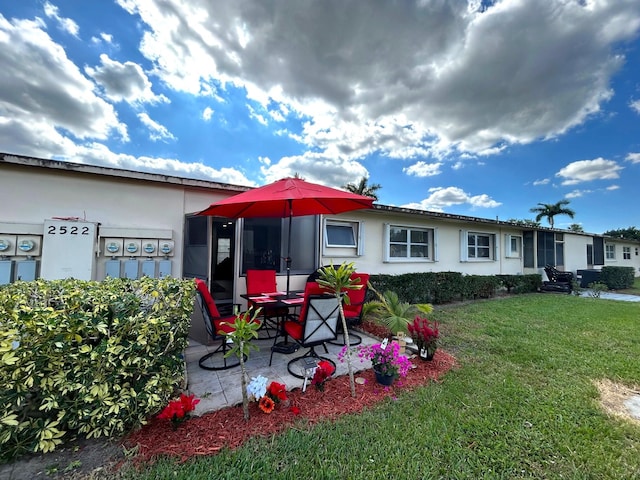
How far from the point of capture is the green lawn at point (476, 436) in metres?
1.90

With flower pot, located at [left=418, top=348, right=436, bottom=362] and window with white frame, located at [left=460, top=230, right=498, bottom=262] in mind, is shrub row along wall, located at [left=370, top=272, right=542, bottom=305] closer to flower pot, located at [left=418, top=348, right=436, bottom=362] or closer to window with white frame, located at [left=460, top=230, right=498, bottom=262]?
window with white frame, located at [left=460, top=230, right=498, bottom=262]

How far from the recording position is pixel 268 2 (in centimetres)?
612

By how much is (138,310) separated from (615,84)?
51.0ft

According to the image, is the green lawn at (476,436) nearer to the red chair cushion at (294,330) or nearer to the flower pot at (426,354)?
the flower pot at (426,354)

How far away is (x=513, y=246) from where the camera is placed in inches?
498

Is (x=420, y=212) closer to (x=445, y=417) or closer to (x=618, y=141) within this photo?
(x=445, y=417)

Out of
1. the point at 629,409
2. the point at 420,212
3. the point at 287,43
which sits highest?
the point at 287,43

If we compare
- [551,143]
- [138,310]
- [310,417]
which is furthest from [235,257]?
[551,143]

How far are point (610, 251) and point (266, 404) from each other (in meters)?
27.4

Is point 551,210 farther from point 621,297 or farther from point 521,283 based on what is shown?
point 521,283

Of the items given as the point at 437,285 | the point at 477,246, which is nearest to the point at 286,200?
the point at 437,285

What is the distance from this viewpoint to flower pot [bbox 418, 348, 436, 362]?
3.71 m

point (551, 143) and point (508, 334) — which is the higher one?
point (551, 143)

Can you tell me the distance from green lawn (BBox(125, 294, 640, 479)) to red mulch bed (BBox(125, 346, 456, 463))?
12 cm
